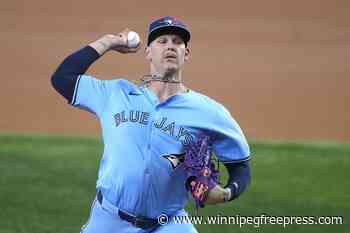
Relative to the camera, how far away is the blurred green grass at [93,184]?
736cm

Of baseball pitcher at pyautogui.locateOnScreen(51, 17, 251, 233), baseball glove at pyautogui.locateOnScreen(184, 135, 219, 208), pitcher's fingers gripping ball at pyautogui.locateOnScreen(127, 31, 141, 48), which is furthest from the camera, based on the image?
pitcher's fingers gripping ball at pyautogui.locateOnScreen(127, 31, 141, 48)

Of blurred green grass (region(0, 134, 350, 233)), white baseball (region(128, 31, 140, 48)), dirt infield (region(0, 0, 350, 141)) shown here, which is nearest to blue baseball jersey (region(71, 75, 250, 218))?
white baseball (region(128, 31, 140, 48))

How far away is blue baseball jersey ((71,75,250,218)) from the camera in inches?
171

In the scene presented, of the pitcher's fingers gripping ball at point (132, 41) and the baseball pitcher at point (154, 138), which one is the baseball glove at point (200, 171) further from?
the pitcher's fingers gripping ball at point (132, 41)

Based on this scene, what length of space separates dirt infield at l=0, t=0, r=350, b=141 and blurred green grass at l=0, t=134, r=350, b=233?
1.04 m

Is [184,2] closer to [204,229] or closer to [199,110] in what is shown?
[204,229]

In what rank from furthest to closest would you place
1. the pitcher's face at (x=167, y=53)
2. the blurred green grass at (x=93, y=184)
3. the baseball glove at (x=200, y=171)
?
the blurred green grass at (x=93, y=184) < the pitcher's face at (x=167, y=53) < the baseball glove at (x=200, y=171)

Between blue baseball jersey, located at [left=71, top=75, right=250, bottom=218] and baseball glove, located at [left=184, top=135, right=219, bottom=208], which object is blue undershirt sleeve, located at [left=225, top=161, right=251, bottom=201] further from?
baseball glove, located at [left=184, top=135, right=219, bottom=208]

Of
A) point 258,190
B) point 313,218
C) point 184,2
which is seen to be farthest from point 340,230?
point 184,2

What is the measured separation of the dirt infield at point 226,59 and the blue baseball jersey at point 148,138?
629 centimetres

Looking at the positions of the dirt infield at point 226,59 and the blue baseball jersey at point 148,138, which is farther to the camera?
the dirt infield at point 226,59

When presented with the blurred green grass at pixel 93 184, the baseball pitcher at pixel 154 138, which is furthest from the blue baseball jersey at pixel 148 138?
the blurred green grass at pixel 93 184

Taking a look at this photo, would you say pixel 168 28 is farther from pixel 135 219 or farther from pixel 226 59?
pixel 226 59

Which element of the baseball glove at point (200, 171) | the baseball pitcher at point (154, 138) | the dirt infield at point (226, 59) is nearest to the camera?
the baseball glove at point (200, 171)
